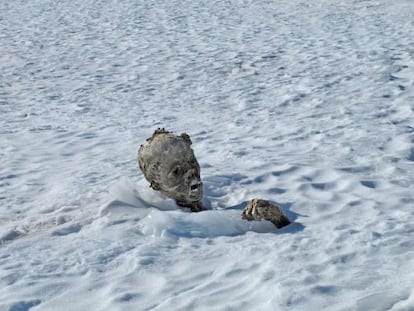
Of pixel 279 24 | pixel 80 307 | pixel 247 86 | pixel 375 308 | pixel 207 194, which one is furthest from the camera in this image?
pixel 279 24

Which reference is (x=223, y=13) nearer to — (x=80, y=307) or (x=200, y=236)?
(x=200, y=236)

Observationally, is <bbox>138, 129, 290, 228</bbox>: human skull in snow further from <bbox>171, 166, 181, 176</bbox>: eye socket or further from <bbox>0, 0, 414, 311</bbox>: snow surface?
<bbox>0, 0, 414, 311</bbox>: snow surface

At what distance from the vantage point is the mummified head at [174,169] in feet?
16.4

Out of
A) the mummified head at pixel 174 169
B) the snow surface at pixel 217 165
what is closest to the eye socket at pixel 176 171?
the mummified head at pixel 174 169

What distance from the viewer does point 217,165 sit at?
6.30 m

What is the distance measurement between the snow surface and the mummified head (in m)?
0.14

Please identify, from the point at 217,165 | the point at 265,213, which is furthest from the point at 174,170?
the point at 217,165

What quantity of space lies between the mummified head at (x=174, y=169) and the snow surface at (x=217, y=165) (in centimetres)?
14

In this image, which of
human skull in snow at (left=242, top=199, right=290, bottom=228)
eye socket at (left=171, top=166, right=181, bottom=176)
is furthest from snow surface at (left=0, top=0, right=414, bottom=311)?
eye socket at (left=171, top=166, right=181, bottom=176)

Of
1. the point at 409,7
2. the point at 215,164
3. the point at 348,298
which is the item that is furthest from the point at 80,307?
the point at 409,7

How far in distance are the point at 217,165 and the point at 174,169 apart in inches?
52.1

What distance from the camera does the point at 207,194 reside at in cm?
548

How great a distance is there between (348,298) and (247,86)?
655 centimetres

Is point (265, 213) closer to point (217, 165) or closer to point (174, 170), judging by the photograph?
point (174, 170)
